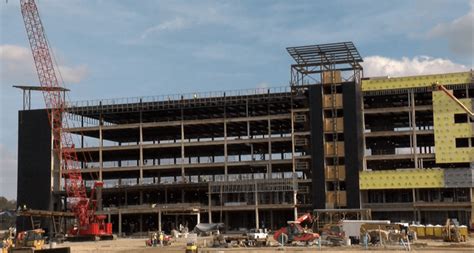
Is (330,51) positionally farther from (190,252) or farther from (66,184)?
(190,252)

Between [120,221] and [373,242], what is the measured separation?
78770 mm

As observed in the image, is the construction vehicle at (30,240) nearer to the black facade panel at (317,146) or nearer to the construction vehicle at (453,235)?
the construction vehicle at (453,235)

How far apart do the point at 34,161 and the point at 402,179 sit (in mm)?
77418

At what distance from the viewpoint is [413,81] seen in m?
134

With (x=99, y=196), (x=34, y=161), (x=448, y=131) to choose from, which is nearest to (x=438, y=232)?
(x=448, y=131)

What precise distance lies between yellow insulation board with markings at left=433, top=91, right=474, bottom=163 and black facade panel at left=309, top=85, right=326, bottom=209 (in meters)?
21.5

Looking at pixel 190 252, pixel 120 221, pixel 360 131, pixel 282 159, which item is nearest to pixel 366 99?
pixel 360 131

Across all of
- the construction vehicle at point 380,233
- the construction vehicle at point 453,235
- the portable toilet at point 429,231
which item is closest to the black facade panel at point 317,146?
the portable toilet at point 429,231

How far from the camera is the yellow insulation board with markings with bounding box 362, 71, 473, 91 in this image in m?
131

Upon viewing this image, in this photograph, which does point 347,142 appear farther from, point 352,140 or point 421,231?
point 421,231

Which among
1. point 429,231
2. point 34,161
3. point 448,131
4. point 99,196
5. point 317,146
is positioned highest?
point 448,131

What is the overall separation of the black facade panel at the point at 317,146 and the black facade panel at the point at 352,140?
15.3 feet

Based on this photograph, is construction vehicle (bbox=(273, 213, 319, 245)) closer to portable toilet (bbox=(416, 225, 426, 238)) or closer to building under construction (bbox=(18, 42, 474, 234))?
portable toilet (bbox=(416, 225, 426, 238))

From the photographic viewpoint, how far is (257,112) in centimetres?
15412
